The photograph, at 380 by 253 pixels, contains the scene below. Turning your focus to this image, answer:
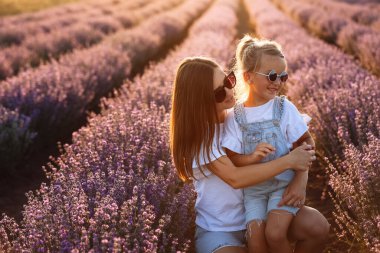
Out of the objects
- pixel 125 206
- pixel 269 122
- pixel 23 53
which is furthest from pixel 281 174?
pixel 23 53

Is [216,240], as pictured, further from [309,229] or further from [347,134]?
[347,134]

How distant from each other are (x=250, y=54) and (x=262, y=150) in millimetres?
531

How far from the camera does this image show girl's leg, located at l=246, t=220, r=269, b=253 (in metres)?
2.38

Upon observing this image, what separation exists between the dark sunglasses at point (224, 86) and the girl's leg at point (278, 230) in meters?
0.62

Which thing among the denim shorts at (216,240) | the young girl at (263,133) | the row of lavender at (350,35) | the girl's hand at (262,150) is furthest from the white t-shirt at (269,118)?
the row of lavender at (350,35)

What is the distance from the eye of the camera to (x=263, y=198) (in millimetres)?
2492

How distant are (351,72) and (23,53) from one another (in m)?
5.96

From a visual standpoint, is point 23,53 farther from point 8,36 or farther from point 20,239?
point 20,239

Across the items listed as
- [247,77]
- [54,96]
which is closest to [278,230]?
[247,77]

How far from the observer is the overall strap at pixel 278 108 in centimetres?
253

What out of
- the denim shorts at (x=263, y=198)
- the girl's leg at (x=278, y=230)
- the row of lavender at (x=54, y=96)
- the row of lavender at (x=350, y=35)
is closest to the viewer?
the girl's leg at (x=278, y=230)

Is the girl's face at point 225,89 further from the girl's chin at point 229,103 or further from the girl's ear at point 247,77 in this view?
the girl's ear at point 247,77

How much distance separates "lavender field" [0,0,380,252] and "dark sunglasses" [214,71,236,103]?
1.64ft

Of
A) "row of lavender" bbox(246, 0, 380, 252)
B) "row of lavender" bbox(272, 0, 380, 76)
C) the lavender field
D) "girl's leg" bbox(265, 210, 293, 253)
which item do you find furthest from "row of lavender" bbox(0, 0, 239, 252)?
"row of lavender" bbox(272, 0, 380, 76)
